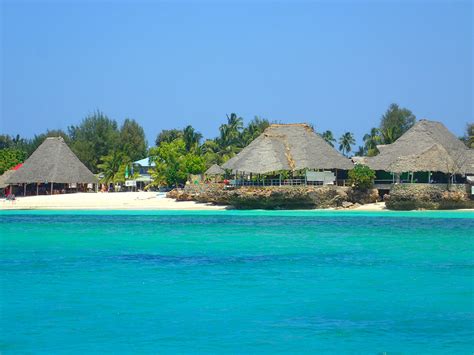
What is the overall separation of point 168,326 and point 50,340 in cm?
174

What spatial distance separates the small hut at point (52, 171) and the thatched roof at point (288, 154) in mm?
14035

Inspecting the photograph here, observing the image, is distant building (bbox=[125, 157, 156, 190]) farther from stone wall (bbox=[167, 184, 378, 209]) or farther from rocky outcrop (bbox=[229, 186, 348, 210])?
rocky outcrop (bbox=[229, 186, 348, 210])

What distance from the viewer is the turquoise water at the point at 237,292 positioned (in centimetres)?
1066

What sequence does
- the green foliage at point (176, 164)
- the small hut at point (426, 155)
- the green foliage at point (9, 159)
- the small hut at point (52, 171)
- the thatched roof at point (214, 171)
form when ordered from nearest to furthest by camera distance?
1. the small hut at point (426, 155)
2. the thatched roof at point (214, 171)
3. the green foliage at point (176, 164)
4. the small hut at point (52, 171)
5. the green foliage at point (9, 159)

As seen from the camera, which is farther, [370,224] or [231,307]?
[370,224]

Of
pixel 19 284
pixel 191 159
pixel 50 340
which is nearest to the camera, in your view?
pixel 50 340

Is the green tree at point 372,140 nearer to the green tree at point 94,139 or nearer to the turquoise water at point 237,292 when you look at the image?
the green tree at point 94,139

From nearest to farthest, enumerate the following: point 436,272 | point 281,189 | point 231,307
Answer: point 231,307
point 436,272
point 281,189

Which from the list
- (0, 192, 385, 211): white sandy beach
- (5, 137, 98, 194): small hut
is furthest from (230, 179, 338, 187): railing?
(5, 137, 98, 194): small hut

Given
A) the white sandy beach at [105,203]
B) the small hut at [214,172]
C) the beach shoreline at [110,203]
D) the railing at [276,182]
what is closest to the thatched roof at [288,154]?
the railing at [276,182]

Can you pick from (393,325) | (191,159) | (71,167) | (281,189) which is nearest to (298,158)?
(281,189)

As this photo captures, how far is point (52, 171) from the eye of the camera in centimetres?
5297

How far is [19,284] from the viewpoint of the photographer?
1523cm

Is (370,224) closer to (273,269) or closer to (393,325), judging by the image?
(273,269)
